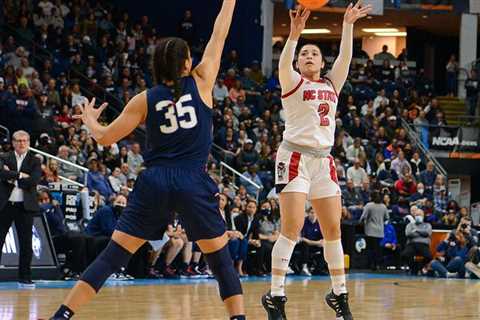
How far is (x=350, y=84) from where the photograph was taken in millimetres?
31234

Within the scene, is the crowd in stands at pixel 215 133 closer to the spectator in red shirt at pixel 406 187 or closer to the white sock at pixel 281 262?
the spectator in red shirt at pixel 406 187

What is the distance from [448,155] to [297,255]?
11.0m

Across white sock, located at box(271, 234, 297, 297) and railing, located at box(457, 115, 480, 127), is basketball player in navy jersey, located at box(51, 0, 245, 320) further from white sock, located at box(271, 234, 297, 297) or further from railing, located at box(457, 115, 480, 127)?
railing, located at box(457, 115, 480, 127)

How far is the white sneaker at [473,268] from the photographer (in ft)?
67.4

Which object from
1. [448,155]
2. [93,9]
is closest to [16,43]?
[93,9]

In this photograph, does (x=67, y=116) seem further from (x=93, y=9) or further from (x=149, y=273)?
(x=93, y=9)

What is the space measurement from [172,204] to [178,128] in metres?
0.47

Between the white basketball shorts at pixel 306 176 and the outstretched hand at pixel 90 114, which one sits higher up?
the outstretched hand at pixel 90 114

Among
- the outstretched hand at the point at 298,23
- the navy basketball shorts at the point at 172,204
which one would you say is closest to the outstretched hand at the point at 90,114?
the navy basketball shorts at the point at 172,204

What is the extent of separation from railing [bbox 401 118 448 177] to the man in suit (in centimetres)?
1546

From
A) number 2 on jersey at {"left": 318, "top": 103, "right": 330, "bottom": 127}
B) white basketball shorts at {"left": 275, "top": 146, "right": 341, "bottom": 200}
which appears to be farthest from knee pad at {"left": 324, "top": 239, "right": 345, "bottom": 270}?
number 2 on jersey at {"left": 318, "top": 103, "right": 330, "bottom": 127}

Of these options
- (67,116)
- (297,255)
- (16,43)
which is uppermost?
(16,43)

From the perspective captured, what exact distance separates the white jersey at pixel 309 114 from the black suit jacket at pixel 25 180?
5.75m

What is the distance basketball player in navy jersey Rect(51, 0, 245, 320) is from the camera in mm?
6605
